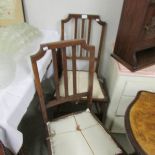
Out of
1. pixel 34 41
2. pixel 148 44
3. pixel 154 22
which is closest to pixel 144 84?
pixel 148 44

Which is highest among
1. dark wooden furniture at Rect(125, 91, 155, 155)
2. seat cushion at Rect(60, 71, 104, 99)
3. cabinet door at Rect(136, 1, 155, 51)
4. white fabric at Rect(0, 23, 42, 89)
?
cabinet door at Rect(136, 1, 155, 51)

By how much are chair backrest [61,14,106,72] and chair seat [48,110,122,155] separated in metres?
0.62

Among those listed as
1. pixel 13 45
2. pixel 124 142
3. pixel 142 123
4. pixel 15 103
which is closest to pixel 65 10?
pixel 13 45

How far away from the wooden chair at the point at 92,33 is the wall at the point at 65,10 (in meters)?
0.06

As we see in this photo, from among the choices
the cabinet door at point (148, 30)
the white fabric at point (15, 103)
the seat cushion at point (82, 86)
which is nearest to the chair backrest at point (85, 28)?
the seat cushion at point (82, 86)

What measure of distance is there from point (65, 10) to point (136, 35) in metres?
0.68

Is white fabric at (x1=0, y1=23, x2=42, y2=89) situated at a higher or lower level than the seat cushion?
higher

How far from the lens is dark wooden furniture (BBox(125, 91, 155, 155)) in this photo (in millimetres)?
842

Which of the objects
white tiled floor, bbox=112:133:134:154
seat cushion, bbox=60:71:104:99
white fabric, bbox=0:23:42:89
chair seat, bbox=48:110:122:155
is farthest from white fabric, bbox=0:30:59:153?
white tiled floor, bbox=112:133:134:154

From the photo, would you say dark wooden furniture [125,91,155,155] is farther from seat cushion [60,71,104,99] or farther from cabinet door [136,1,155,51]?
seat cushion [60,71,104,99]

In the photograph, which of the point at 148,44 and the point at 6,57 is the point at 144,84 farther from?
the point at 6,57

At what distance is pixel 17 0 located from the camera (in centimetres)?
145

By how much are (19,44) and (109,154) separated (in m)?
0.90

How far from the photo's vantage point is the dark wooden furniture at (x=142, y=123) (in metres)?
0.84
